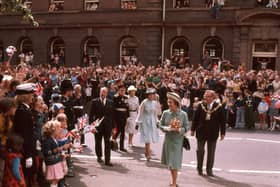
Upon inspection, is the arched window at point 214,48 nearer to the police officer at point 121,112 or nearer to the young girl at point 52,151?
the police officer at point 121,112

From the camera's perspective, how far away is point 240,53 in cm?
2430

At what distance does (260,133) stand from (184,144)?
6.98 metres

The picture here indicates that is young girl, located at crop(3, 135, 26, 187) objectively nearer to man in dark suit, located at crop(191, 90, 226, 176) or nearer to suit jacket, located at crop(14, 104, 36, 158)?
suit jacket, located at crop(14, 104, 36, 158)

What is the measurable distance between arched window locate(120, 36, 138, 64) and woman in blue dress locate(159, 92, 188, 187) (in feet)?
63.9

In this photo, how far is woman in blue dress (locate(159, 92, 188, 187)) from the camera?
25.4ft

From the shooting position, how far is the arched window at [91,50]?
28.7 m

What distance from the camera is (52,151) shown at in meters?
6.36

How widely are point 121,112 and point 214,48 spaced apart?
1588 cm

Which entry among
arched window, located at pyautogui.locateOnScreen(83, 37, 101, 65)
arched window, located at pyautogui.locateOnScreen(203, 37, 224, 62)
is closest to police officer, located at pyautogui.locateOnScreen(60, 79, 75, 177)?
arched window, located at pyautogui.locateOnScreen(203, 37, 224, 62)

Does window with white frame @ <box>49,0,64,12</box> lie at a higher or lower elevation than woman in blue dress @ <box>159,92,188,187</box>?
higher

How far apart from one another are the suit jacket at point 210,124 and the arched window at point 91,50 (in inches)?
794

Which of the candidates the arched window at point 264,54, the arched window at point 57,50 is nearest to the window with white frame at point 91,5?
the arched window at point 57,50

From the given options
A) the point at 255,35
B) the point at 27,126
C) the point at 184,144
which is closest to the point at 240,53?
the point at 255,35

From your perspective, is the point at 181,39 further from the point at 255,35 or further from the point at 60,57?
the point at 60,57
